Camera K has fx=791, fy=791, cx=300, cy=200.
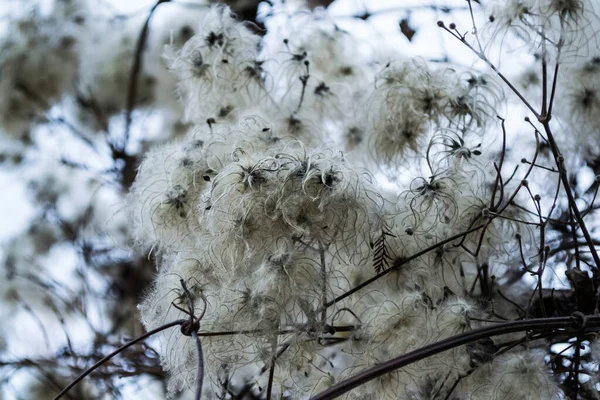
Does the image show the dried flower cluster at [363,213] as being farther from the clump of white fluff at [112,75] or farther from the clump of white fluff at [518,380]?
the clump of white fluff at [112,75]

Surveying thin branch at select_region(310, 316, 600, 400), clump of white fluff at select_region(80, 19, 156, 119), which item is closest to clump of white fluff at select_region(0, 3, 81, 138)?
clump of white fluff at select_region(80, 19, 156, 119)

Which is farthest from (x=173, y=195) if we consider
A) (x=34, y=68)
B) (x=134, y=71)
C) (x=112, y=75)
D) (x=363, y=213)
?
(x=34, y=68)

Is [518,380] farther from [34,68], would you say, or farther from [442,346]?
[34,68]

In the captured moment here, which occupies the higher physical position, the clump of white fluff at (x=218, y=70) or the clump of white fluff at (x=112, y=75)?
the clump of white fluff at (x=112, y=75)

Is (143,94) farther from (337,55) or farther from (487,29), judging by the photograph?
(487,29)

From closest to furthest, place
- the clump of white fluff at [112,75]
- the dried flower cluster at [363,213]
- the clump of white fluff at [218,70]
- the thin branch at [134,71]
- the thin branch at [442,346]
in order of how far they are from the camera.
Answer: the thin branch at [442,346] → the dried flower cluster at [363,213] → the clump of white fluff at [218,70] → the thin branch at [134,71] → the clump of white fluff at [112,75]

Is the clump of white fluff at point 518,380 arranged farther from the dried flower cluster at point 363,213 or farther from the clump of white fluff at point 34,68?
the clump of white fluff at point 34,68

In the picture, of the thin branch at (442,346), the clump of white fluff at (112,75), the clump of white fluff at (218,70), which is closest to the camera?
the thin branch at (442,346)

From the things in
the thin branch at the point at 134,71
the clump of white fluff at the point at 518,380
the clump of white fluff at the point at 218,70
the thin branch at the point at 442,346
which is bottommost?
the thin branch at the point at 442,346

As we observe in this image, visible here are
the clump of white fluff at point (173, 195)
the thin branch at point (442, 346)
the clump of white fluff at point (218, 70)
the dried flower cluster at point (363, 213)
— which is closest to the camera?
the thin branch at point (442, 346)

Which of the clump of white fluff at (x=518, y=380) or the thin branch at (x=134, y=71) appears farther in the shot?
the thin branch at (x=134, y=71)

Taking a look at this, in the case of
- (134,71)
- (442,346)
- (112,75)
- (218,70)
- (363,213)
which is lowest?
(442,346)

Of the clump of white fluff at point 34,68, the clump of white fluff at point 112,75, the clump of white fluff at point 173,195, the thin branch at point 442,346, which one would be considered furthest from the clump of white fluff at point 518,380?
the clump of white fluff at point 34,68

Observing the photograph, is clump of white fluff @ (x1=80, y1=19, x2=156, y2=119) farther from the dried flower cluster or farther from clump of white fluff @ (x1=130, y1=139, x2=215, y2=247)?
clump of white fluff @ (x1=130, y1=139, x2=215, y2=247)
